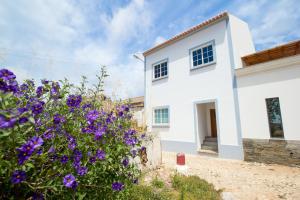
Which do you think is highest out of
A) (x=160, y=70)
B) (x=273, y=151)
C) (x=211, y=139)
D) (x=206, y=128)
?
(x=160, y=70)

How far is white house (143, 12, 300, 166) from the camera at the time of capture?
6.14 metres

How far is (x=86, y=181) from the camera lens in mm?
1536

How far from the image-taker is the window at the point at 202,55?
798 cm

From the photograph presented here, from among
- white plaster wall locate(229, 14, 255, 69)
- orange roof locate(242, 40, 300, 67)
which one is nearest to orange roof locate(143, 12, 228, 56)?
white plaster wall locate(229, 14, 255, 69)

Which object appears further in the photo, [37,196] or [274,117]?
[274,117]

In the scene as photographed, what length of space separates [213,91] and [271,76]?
2194 mm

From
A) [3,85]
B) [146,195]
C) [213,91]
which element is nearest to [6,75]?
[3,85]

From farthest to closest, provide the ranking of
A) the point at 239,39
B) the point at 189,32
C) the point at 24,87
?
the point at 189,32
the point at 239,39
the point at 24,87

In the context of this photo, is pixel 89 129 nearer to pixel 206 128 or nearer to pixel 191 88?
pixel 191 88

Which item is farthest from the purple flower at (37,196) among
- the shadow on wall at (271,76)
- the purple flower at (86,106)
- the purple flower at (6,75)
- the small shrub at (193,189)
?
the shadow on wall at (271,76)

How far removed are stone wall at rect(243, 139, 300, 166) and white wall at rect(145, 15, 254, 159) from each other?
1.61ft

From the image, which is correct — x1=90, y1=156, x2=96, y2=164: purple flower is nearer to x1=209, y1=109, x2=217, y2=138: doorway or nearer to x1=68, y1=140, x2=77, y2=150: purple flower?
x1=68, y1=140, x2=77, y2=150: purple flower

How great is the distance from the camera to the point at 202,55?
27.1ft

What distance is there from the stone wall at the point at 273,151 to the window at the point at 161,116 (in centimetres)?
415
